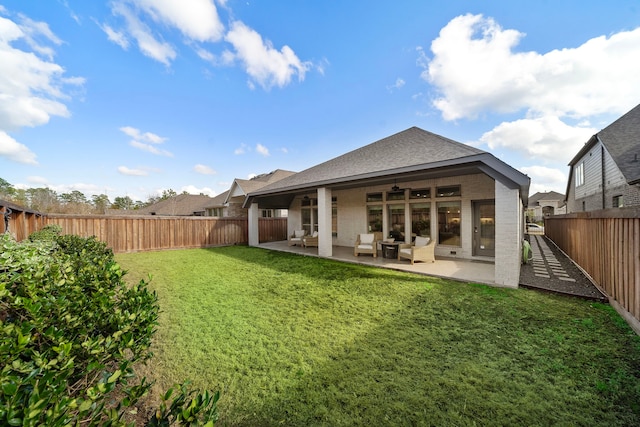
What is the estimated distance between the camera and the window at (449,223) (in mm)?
8905

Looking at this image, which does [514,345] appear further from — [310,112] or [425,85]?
[310,112]

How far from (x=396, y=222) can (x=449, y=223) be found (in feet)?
6.88

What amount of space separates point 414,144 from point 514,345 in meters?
7.20

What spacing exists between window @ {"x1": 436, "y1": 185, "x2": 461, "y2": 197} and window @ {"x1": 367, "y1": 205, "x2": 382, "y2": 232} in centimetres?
257

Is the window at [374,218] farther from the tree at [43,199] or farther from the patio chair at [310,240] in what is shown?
the tree at [43,199]

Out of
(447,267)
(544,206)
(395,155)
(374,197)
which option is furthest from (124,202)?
(544,206)

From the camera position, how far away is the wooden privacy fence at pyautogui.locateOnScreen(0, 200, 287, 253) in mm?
10664

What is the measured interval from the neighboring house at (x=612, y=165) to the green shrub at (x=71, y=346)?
13.9m

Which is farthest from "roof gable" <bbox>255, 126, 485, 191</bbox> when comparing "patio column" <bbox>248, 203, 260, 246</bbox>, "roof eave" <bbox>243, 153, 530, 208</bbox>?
"patio column" <bbox>248, 203, 260, 246</bbox>

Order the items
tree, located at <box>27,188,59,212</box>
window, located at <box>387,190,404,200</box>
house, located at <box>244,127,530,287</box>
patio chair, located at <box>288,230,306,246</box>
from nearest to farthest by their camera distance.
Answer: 1. house, located at <box>244,127,530,287</box>
2. window, located at <box>387,190,404,200</box>
3. patio chair, located at <box>288,230,306,246</box>
4. tree, located at <box>27,188,59,212</box>

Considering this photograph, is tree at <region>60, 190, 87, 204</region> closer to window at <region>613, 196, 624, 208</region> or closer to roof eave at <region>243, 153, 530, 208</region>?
roof eave at <region>243, 153, 530, 208</region>

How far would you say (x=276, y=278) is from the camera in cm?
651

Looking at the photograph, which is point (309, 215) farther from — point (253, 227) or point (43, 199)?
point (43, 199)

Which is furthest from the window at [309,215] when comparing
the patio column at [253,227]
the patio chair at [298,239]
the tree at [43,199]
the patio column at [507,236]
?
the tree at [43,199]
